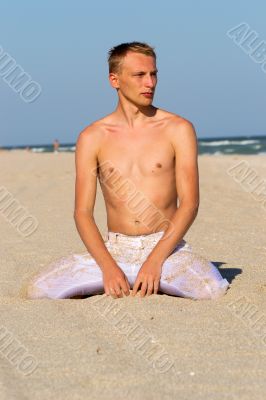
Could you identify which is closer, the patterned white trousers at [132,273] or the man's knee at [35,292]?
the patterned white trousers at [132,273]

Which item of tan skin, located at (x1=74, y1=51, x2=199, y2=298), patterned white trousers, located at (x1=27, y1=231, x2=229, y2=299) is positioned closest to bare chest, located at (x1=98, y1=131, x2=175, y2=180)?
tan skin, located at (x1=74, y1=51, x2=199, y2=298)

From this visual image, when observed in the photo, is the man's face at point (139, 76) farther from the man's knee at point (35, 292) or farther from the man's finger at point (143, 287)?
the man's knee at point (35, 292)

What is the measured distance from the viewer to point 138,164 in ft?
16.2

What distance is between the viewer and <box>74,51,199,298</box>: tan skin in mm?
4754

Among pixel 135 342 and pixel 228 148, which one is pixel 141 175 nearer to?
pixel 135 342

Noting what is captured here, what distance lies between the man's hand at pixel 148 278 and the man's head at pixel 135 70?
1.03m

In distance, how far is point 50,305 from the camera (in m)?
4.57

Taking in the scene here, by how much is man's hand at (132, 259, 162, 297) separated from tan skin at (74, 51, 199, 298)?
0.01 metres

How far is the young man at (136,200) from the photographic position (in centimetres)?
467

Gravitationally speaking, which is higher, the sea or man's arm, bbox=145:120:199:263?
man's arm, bbox=145:120:199:263

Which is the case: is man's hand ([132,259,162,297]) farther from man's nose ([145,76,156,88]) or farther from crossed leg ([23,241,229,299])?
man's nose ([145,76,156,88])

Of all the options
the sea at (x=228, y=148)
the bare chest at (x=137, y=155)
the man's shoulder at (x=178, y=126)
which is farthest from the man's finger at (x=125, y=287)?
the sea at (x=228, y=148)

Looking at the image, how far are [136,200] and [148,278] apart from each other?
558 mm

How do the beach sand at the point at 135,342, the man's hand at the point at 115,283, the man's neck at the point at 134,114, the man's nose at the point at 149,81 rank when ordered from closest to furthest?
1. the beach sand at the point at 135,342
2. the man's hand at the point at 115,283
3. the man's nose at the point at 149,81
4. the man's neck at the point at 134,114
